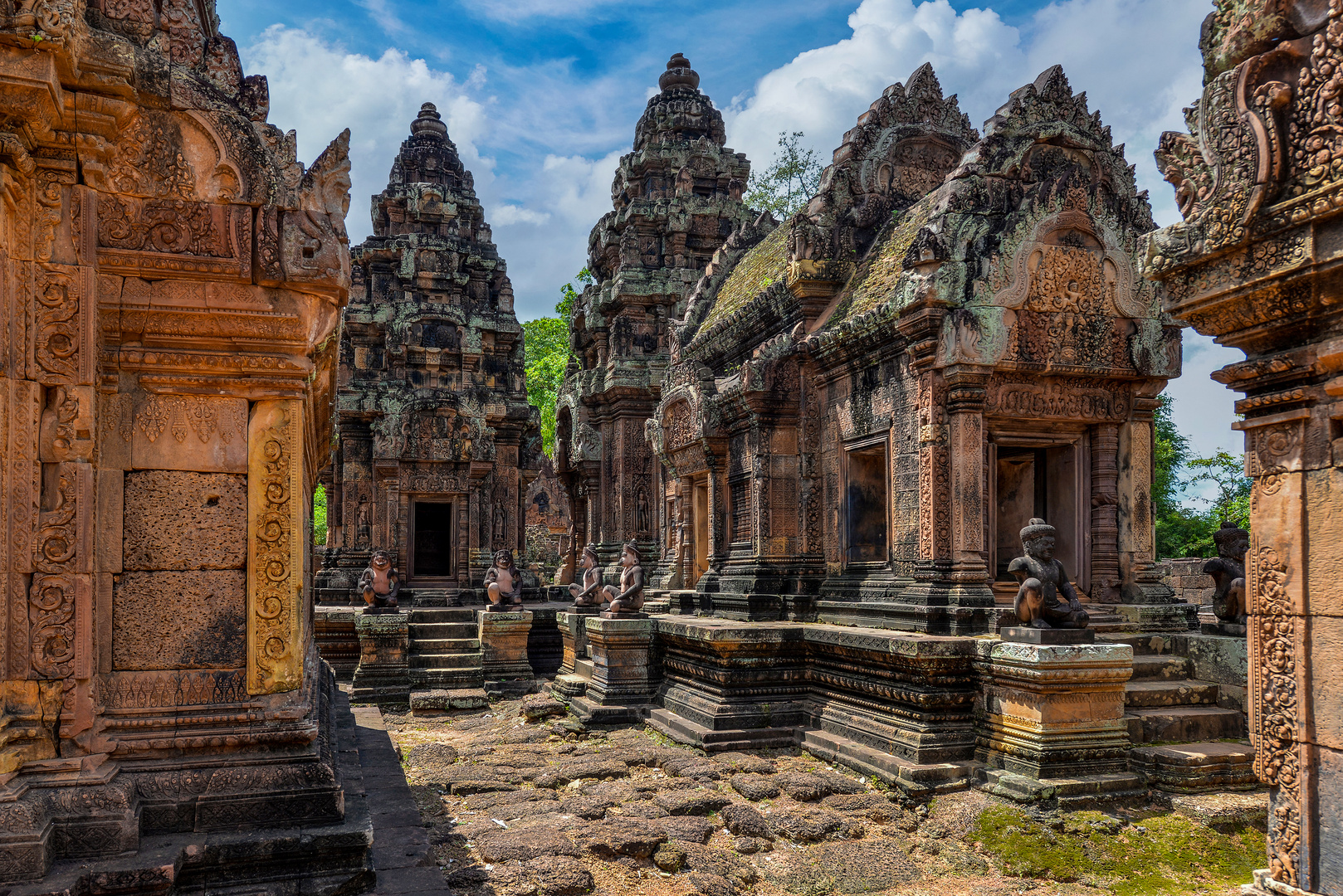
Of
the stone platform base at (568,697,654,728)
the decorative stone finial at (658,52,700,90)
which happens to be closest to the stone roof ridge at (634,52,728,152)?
the decorative stone finial at (658,52,700,90)

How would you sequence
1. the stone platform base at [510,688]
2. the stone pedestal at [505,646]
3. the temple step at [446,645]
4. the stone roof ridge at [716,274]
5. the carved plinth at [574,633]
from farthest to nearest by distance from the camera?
1. the stone roof ridge at [716,274]
2. the temple step at [446,645]
3. the stone pedestal at [505,646]
4. the stone platform base at [510,688]
5. the carved plinth at [574,633]

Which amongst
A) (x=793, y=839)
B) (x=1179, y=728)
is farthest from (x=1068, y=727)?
(x=793, y=839)

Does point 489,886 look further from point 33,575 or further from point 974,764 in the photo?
point 974,764

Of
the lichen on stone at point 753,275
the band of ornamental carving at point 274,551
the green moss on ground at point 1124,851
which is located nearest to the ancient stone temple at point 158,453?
the band of ornamental carving at point 274,551

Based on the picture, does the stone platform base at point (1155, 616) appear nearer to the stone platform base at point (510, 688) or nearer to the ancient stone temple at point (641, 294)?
the stone platform base at point (510, 688)

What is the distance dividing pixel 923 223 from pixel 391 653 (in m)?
9.18

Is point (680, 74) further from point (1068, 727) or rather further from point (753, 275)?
point (1068, 727)

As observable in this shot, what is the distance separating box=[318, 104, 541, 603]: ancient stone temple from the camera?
17.8 meters

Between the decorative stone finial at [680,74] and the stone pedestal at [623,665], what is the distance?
1306cm

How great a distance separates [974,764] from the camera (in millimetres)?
7406

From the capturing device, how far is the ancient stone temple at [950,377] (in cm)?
861

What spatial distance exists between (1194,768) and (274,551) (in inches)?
259

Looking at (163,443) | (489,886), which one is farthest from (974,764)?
(163,443)

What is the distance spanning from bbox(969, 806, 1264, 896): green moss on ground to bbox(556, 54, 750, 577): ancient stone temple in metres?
11.0
